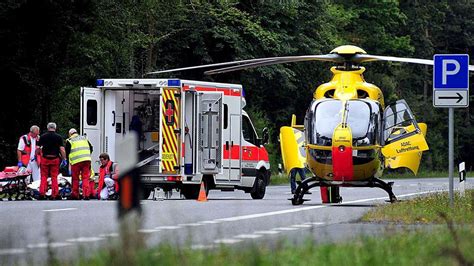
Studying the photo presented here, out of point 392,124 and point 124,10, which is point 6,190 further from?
point 124,10

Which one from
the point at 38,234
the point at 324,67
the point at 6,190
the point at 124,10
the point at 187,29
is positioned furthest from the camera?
the point at 324,67

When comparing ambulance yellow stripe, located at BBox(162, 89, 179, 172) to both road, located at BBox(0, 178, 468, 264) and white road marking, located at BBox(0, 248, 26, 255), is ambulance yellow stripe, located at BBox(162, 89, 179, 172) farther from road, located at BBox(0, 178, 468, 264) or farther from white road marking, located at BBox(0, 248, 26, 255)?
white road marking, located at BBox(0, 248, 26, 255)

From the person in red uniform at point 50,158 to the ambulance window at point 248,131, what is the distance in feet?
17.5

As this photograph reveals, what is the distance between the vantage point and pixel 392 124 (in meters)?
25.5

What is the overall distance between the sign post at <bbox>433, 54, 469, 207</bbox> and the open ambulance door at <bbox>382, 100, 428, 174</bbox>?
5.15 metres

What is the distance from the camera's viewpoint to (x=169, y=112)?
2848 centimetres

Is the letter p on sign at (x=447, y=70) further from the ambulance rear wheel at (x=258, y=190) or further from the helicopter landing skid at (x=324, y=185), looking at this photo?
the ambulance rear wheel at (x=258, y=190)

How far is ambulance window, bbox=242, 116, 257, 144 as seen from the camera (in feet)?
104

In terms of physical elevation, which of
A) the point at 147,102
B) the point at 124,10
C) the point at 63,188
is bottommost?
the point at 63,188

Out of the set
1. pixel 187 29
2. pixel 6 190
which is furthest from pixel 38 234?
pixel 187 29

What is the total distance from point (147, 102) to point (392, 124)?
22.2 feet

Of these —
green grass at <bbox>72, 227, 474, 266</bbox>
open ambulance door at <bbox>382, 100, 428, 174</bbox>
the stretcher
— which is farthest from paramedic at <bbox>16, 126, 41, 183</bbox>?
green grass at <bbox>72, 227, 474, 266</bbox>

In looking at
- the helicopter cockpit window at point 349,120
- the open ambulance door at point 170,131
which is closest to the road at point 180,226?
the helicopter cockpit window at point 349,120

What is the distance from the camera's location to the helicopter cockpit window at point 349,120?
24.6 metres
